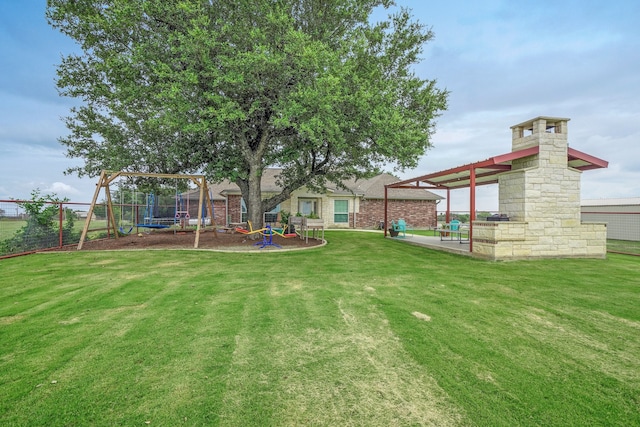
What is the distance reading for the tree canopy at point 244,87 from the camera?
9.78m

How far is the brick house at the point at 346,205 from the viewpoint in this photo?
74.2 ft

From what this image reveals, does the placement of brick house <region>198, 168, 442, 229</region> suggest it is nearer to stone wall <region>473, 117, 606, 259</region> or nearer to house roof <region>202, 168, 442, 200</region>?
house roof <region>202, 168, 442, 200</region>

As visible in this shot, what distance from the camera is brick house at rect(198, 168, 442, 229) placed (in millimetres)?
22609

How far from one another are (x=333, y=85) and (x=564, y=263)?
→ 8.64 m

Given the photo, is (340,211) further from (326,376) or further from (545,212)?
(326,376)

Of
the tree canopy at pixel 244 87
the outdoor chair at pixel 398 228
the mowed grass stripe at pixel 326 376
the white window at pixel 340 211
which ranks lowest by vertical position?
the mowed grass stripe at pixel 326 376

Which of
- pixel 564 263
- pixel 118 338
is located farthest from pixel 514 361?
pixel 564 263

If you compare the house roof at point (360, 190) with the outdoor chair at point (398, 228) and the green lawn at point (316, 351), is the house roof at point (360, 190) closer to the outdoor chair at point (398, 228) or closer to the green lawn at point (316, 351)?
the outdoor chair at point (398, 228)

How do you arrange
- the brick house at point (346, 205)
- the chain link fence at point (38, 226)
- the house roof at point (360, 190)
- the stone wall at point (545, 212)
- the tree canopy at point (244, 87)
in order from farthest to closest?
the house roof at point (360, 190)
the brick house at point (346, 205)
the tree canopy at point (244, 87)
the stone wall at point (545, 212)
the chain link fence at point (38, 226)

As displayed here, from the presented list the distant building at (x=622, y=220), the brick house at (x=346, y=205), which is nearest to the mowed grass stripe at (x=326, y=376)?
the brick house at (x=346, y=205)

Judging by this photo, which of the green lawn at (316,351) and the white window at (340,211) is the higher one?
the white window at (340,211)

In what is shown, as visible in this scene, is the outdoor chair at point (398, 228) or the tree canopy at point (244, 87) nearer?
the tree canopy at point (244, 87)

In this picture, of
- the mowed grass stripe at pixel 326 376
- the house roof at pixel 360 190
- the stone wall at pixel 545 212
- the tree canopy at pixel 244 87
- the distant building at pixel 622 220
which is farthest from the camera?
the house roof at pixel 360 190

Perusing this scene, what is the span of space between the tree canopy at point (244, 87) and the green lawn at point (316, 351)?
594 cm
